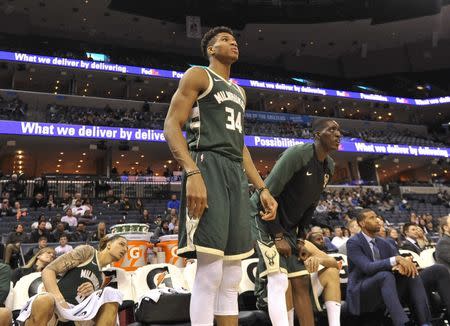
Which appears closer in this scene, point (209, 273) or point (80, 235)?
point (209, 273)

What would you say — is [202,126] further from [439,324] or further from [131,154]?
[131,154]

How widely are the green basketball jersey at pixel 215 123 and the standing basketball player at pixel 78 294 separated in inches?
59.4

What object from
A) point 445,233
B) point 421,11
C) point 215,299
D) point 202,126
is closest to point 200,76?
point 202,126

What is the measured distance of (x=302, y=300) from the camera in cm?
276

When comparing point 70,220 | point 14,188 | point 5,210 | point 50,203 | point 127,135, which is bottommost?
point 70,220

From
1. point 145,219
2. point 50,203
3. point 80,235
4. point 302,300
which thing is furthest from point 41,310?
point 50,203

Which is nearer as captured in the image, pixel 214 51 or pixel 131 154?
pixel 214 51

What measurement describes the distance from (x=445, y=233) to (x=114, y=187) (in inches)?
549

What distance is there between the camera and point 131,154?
70.3ft

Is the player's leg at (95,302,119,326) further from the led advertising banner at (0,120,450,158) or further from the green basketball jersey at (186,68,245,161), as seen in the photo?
the led advertising banner at (0,120,450,158)

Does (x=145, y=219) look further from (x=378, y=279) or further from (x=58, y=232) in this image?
(x=378, y=279)

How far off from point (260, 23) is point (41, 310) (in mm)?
23986

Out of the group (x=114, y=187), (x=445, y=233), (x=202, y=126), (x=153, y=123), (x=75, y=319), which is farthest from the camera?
(x=153, y=123)

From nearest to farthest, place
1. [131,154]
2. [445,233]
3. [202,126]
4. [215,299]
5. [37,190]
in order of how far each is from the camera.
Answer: [215,299], [202,126], [445,233], [37,190], [131,154]
